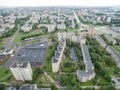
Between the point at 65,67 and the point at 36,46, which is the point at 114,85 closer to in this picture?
the point at 65,67

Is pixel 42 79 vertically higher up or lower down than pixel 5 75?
higher up

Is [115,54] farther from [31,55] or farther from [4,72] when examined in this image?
[4,72]

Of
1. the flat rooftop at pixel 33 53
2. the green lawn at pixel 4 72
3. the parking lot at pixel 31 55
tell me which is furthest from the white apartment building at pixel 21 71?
the flat rooftop at pixel 33 53

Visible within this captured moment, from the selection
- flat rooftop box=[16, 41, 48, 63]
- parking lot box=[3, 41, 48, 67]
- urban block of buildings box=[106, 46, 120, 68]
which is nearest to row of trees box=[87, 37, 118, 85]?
urban block of buildings box=[106, 46, 120, 68]

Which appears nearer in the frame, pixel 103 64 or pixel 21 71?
pixel 21 71

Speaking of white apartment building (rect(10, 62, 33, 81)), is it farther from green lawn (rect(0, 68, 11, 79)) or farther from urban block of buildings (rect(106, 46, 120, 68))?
urban block of buildings (rect(106, 46, 120, 68))

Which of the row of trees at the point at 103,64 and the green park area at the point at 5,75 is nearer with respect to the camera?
the row of trees at the point at 103,64

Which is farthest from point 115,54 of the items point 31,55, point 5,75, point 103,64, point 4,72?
point 4,72

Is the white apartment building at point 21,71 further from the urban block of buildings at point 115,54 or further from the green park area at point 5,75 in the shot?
the urban block of buildings at point 115,54

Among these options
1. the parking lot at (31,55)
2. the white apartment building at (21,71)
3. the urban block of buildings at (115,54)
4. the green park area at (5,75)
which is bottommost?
the green park area at (5,75)
